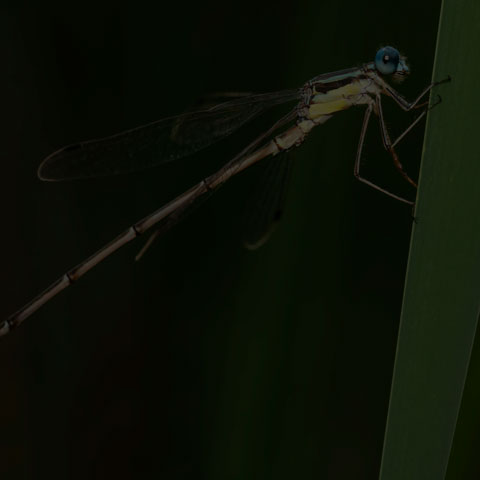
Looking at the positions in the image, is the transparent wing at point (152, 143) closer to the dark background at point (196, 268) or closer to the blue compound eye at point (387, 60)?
the dark background at point (196, 268)

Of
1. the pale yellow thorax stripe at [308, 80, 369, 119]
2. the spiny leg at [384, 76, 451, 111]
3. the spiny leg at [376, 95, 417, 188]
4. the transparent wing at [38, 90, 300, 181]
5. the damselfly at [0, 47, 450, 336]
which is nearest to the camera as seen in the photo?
the spiny leg at [384, 76, 451, 111]

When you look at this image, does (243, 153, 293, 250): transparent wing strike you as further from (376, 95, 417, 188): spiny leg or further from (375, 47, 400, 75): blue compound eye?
(375, 47, 400, 75): blue compound eye

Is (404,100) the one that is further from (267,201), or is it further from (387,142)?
(267,201)

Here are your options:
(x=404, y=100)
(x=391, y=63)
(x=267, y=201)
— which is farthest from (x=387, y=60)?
(x=267, y=201)

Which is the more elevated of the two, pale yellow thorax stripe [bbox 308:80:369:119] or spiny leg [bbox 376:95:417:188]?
pale yellow thorax stripe [bbox 308:80:369:119]

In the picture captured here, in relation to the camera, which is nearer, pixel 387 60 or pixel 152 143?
pixel 387 60

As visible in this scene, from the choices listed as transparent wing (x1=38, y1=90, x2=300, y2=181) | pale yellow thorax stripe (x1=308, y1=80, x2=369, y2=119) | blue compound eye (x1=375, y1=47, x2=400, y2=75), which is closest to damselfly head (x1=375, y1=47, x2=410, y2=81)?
blue compound eye (x1=375, y1=47, x2=400, y2=75)

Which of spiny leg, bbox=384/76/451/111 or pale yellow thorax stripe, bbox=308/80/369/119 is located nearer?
spiny leg, bbox=384/76/451/111

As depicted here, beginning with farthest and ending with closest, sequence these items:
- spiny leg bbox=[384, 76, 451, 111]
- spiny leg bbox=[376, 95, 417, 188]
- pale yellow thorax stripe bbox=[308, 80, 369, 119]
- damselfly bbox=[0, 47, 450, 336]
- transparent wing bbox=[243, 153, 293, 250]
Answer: transparent wing bbox=[243, 153, 293, 250]
damselfly bbox=[0, 47, 450, 336]
pale yellow thorax stripe bbox=[308, 80, 369, 119]
spiny leg bbox=[376, 95, 417, 188]
spiny leg bbox=[384, 76, 451, 111]
